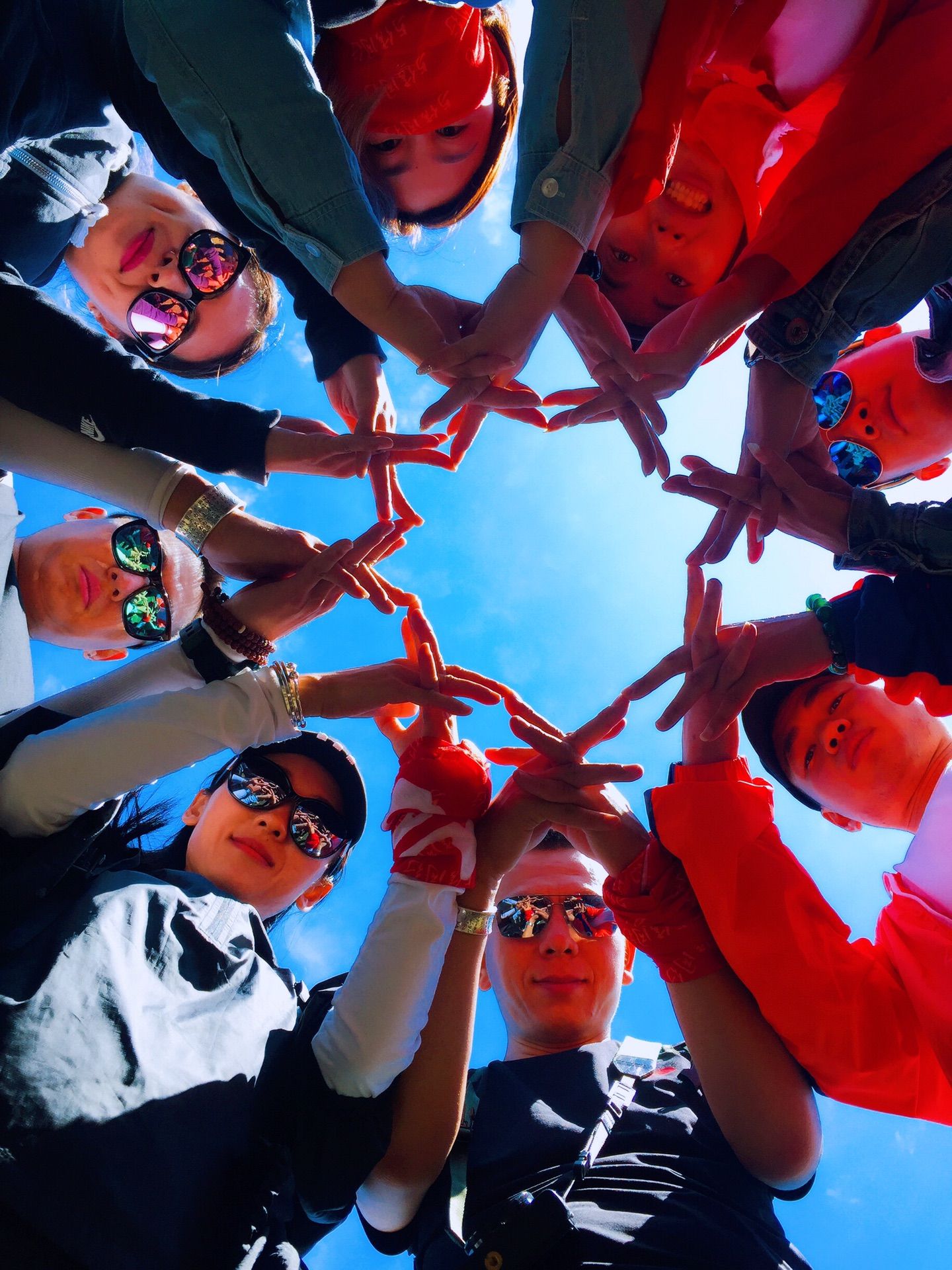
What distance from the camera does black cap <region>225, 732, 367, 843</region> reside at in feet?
11.3

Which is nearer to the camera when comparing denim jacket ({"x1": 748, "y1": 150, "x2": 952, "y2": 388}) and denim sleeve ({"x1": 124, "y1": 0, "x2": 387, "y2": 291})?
denim sleeve ({"x1": 124, "y1": 0, "x2": 387, "y2": 291})

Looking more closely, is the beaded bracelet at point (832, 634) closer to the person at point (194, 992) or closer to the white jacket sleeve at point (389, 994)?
the person at point (194, 992)

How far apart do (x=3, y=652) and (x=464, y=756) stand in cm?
171

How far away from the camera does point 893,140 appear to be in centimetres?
231

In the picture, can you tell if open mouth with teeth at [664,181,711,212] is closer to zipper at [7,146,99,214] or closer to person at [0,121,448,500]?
person at [0,121,448,500]

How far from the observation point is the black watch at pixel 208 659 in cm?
278

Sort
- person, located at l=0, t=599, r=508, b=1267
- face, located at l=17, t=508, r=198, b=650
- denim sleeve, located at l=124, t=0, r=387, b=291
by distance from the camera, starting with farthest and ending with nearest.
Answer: face, located at l=17, t=508, r=198, b=650
denim sleeve, located at l=124, t=0, r=387, b=291
person, located at l=0, t=599, r=508, b=1267

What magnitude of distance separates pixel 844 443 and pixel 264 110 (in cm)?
273

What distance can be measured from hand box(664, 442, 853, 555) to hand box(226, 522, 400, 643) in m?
1.03

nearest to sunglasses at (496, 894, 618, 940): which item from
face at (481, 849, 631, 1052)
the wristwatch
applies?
face at (481, 849, 631, 1052)

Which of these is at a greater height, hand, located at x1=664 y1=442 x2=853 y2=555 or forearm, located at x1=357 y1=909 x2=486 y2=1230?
hand, located at x1=664 y1=442 x2=853 y2=555

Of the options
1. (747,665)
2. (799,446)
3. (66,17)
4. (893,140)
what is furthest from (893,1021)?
(66,17)

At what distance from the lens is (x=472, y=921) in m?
2.65

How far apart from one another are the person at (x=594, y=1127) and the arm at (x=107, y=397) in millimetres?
1341
